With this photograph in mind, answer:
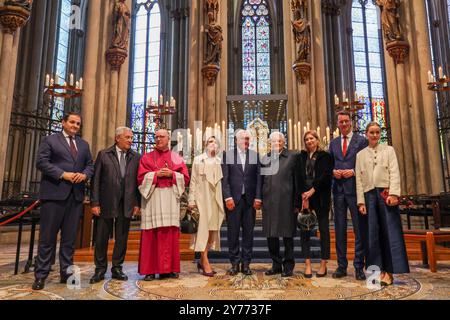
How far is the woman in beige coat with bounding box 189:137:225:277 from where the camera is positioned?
4191 millimetres

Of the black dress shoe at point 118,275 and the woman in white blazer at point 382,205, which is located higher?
the woman in white blazer at point 382,205

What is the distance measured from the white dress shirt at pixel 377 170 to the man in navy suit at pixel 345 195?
Answer: 0.21 metres

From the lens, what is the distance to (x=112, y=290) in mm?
3299

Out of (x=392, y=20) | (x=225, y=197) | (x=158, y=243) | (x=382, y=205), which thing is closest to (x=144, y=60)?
(x=392, y=20)

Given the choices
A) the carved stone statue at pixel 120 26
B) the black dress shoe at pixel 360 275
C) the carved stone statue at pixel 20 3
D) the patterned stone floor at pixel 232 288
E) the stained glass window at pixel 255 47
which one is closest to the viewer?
the patterned stone floor at pixel 232 288

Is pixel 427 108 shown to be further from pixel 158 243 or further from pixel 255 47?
pixel 255 47

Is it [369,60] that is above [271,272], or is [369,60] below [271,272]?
above

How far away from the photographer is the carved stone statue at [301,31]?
34.2 ft

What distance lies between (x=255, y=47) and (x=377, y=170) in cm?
1864

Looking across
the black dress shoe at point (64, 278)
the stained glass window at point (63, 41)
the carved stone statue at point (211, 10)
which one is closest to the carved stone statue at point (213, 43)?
the carved stone statue at point (211, 10)

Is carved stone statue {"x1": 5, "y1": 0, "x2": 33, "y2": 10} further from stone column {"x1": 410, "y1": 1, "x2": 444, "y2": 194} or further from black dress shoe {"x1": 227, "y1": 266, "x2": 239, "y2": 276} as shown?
stone column {"x1": 410, "y1": 1, "x2": 444, "y2": 194}

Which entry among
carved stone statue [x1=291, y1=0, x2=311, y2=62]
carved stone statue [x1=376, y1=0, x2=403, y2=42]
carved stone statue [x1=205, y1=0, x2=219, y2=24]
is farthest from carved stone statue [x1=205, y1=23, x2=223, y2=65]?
carved stone statue [x1=376, y1=0, x2=403, y2=42]

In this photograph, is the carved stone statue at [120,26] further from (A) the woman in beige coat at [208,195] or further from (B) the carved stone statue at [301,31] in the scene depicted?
(A) the woman in beige coat at [208,195]

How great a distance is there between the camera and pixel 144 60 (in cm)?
1880
